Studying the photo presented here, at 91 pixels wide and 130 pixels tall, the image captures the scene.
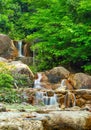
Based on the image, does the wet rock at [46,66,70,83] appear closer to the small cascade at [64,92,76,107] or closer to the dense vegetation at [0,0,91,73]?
the dense vegetation at [0,0,91,73]

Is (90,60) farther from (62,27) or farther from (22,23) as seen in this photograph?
(22,23)

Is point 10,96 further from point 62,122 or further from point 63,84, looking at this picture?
point 62,122

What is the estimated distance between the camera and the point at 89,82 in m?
18.7

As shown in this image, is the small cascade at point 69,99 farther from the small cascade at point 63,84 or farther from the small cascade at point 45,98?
the small cascade at point 63,84

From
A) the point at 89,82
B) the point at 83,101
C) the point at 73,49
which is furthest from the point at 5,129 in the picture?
the point at 73,49

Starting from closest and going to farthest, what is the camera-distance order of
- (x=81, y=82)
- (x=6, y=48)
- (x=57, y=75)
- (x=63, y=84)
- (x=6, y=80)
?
(x=6, y=80) → (x=81, y=82) → (x=63, y=84) → (x=57, y=75) → (x=6, y=48)

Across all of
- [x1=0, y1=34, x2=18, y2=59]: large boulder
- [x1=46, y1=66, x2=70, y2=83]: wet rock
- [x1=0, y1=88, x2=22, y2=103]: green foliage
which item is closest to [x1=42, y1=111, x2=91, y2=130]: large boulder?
[x1=0, y1=88, x2=22, y2=103]: green foliage

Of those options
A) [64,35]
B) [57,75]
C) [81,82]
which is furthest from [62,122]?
[64,35]

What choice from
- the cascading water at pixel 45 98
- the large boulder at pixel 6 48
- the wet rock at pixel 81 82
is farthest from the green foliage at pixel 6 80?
the large boulder at pixel 6 48

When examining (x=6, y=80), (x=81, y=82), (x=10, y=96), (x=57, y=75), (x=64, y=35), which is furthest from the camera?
(x=64, y=35)

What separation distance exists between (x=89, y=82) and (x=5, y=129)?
40.8 feet

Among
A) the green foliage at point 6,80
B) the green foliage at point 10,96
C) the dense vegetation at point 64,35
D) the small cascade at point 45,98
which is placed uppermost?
the dense vegetation at point 64,35

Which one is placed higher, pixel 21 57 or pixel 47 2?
pixel 47 2

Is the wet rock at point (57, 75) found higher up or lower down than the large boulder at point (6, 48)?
lower down
